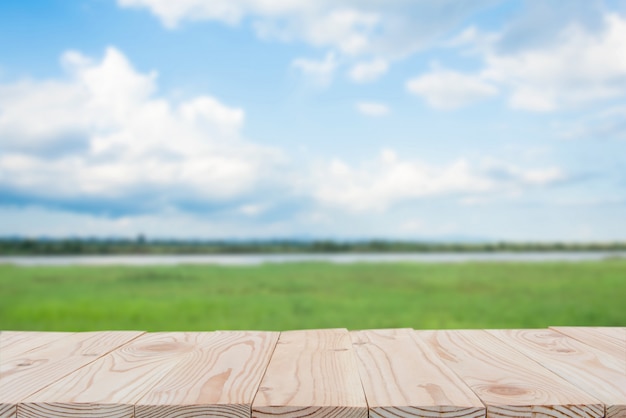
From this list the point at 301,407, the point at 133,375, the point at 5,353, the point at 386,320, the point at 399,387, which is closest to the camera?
the point at 301,407

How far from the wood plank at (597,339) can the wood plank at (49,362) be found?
5.35 feet

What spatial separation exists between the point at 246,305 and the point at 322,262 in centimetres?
991

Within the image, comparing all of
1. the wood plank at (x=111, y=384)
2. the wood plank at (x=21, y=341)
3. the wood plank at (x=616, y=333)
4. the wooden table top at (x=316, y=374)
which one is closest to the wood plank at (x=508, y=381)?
the wooden table top at (x=316, y=374)

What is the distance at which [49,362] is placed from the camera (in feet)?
4.96

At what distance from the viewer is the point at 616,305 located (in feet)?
31.2

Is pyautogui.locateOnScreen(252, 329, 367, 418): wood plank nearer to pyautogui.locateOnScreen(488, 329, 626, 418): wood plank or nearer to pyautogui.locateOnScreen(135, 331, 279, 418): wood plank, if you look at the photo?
pyautogui.locateOnScreen(135, 331, 279, 418): wood plank

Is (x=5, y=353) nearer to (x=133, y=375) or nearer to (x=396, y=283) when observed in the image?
(x=133, y=375)

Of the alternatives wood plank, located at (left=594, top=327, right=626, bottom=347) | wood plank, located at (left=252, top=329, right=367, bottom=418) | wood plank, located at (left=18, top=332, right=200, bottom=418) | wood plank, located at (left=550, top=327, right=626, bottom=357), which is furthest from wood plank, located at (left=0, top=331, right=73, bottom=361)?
wood plank, located at (left=594, top=327, right=626, bottom=347)

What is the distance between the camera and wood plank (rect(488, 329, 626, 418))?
1.18 metres

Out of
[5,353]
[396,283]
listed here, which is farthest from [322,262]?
[5,353]

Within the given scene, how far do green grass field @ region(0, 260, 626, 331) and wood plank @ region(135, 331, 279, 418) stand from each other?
5960mm

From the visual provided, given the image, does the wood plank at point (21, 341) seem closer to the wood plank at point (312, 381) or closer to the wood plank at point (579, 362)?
the wood plank at point (312, 381)

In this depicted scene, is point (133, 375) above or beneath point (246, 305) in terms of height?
above

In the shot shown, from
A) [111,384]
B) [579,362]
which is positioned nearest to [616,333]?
[579,362]
